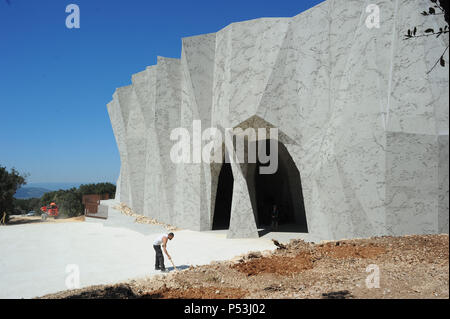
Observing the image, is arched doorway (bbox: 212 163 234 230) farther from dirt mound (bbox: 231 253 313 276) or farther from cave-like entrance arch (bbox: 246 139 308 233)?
dirt mound (bbox: 231 253 313 276)

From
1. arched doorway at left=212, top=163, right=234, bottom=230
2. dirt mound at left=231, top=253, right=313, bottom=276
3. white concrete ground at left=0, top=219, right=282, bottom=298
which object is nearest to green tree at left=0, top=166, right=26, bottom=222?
white concrete ground at left=0, top=219, right=282, bottom=298

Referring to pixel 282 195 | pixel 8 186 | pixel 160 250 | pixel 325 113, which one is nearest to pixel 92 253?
pixel 160 250

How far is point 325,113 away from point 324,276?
7665 millimetres

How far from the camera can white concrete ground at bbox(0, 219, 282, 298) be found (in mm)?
7834

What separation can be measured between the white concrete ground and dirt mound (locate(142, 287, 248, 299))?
8.82ft

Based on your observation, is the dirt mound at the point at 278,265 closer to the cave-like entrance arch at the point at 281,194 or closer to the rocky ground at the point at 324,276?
the rocky ground at the point at 324,276

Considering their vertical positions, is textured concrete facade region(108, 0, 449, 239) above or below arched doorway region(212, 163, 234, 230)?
above

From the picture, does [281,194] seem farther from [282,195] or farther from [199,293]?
[199,293]

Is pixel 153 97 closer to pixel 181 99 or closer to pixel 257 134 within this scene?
pixel 181 99

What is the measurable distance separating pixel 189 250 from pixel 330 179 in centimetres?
517

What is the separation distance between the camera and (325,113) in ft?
38.6

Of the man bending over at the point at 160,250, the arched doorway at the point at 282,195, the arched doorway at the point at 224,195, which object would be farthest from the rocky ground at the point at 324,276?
the arched doorway at the point at 224,195

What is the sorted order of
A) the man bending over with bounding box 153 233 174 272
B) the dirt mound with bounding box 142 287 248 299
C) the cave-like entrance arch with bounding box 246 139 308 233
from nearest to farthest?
the dirt mound with bounding box 142 287 248 299, the man bending over with bounding box 153 233 174 272, the cave-like entrance arch with bounding box 246 139 308 233
